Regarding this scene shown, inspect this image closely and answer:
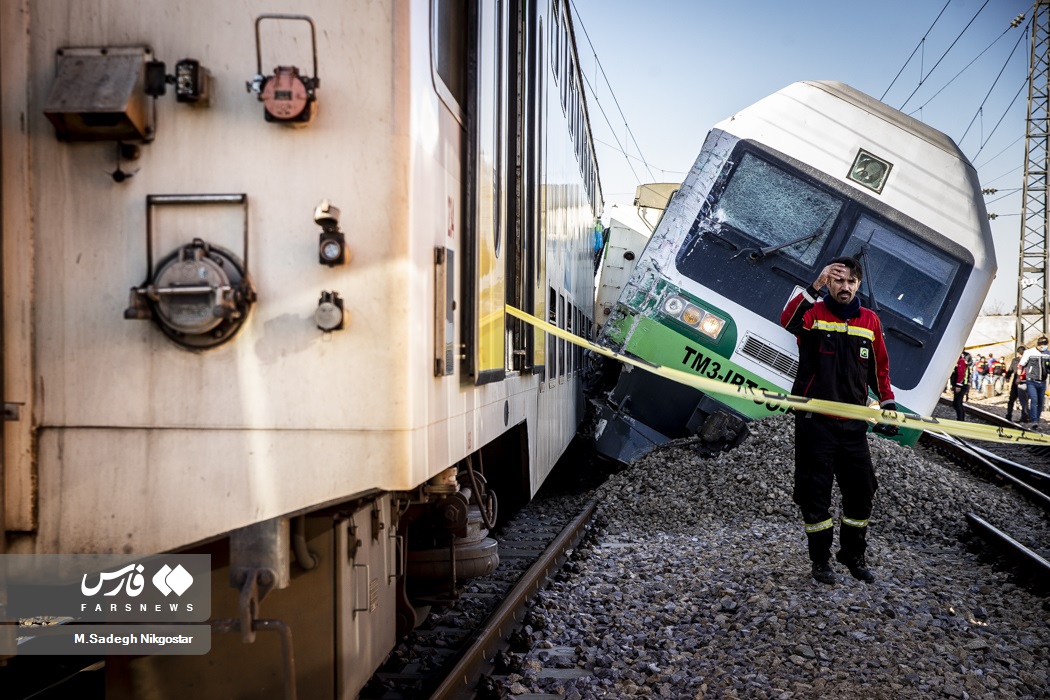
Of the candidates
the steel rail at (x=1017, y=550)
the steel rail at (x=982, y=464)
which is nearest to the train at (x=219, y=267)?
the steel rail at (x=1017, y=550)

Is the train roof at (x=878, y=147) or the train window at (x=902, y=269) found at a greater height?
the train roof at (x=878, y=147)

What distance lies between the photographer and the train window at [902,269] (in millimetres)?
8758

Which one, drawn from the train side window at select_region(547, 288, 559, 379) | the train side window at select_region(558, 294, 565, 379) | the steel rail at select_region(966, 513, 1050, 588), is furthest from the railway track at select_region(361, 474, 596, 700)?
the steel rail at select_region(966, 513, 1050, 588)

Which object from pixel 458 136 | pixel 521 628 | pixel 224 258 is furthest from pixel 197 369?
pixel 521 628

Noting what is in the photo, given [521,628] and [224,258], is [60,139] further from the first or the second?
[521,628]

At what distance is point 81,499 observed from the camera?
97.6 inches

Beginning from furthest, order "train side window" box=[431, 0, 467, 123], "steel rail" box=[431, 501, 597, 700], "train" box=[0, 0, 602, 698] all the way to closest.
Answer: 1. "steel rail" box=[431, 501, 597, 700]
2. "train side window" box=[431, 0, 467, 123]
3. "train" box=[0, 0, 602, 698]

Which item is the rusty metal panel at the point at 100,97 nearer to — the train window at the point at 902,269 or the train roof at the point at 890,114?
the train window at the point at 902,269

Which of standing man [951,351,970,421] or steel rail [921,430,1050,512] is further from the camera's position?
standing man [951,351,970,421]

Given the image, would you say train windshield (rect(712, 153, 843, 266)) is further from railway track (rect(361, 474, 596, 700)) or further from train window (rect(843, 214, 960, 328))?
railway track (rect(361, 474, 596, 700))

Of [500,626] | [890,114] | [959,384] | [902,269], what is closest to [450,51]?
[500,626]

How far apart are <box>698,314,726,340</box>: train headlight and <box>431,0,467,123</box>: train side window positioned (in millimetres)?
6272

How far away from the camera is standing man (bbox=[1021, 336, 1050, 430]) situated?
17984 millimetres

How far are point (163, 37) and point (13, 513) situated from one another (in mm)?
1366
